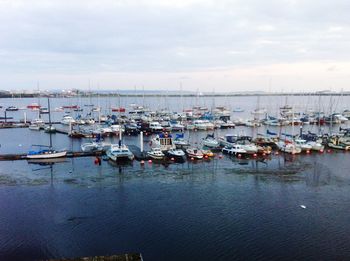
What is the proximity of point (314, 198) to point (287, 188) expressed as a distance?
2.75 metres

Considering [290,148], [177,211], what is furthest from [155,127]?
[177,211]

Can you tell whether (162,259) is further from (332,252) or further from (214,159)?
(214,159)

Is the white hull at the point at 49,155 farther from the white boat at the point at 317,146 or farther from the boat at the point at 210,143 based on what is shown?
the white boat at the point at 317,146

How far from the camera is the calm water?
17859 millimetres

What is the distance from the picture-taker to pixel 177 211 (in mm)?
22672

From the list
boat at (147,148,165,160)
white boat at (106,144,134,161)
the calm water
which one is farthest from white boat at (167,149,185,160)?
white boat at (106,144,134,161)

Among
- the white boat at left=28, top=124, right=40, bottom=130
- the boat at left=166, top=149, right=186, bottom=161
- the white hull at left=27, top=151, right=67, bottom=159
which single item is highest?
the boat at left=166, top=149, right=186, bottom=161

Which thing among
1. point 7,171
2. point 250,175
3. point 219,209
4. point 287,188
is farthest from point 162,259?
point 7,171

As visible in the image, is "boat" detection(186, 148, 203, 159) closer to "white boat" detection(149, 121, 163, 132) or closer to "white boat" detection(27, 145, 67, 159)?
"white boat" detection(27, 145, 67, 159)

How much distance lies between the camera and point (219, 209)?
23062 mm

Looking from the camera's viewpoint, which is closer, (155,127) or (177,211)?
(177,211)

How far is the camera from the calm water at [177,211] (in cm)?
1786

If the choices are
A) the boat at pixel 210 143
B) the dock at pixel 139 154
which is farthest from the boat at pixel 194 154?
the boat at pixel 210 143

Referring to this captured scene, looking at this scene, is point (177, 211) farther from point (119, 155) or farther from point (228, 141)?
point (228, 141)
